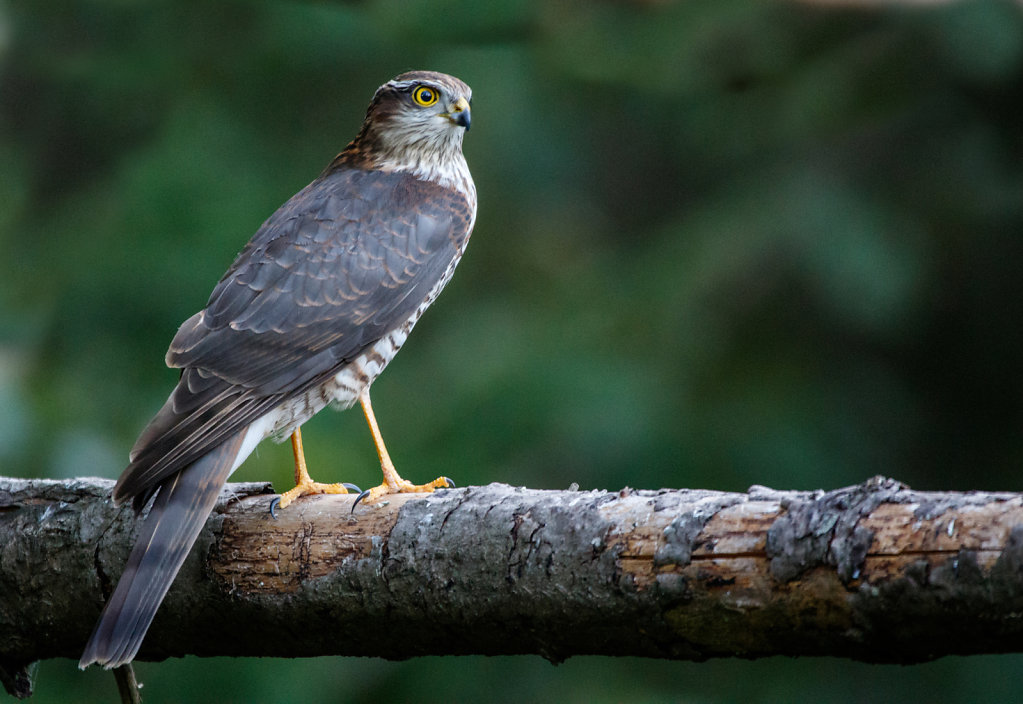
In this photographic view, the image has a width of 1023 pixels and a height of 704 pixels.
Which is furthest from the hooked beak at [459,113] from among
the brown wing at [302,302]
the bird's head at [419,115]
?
the brown wing at [302,302]

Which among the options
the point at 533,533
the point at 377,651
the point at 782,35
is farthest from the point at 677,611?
the point at 782,35

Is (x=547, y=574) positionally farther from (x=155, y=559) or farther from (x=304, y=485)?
(x=304, y=485)

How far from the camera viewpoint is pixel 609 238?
22.7ft

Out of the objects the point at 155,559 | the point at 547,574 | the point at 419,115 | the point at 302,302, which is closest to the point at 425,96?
the point at 419,115

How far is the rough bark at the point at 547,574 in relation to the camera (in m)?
2.03

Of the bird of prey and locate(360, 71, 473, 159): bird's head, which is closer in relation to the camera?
the bird of prey

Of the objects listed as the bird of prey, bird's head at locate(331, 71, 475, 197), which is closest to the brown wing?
the bird of prey

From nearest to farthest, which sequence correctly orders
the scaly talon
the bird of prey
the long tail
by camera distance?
the long tail, the bird of prey, the scaly talon

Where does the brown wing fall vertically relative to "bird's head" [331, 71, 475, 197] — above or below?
below

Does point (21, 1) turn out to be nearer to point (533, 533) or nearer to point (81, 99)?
point (81, 99)

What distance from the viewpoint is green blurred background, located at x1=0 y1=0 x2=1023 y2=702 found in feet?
17.4

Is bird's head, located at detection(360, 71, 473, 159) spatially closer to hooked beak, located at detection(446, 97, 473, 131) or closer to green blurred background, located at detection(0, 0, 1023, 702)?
hooked beak, located at detection(446, 97, 473, 131)

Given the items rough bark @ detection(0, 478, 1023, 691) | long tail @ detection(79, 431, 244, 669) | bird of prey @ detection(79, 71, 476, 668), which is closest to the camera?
rough bark @ detection(0, 478, 1023, 691)

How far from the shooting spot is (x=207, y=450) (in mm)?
3045
